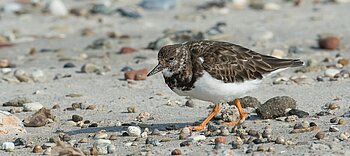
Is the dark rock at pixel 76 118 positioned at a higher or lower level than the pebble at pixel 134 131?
higher

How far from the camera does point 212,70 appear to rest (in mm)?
5926

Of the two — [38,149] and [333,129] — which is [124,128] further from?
[333,129]

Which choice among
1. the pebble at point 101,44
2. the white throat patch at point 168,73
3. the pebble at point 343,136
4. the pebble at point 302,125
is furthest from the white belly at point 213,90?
the pebble at point 101,44

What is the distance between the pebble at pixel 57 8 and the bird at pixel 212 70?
19.8ft

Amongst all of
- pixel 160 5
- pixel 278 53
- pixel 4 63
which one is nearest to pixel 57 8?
pixel 160 5

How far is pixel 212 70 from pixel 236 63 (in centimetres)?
31

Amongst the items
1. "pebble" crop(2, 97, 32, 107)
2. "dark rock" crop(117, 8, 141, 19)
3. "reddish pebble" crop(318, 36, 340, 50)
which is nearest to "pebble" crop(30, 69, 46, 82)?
"pebble" crop(2, 97, 32, 107)

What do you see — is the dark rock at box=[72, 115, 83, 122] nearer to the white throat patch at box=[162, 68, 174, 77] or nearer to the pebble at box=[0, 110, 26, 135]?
the pebble at box=[0, 110, 26, 135]

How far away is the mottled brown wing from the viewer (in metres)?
5.98

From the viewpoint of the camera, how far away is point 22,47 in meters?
10.3

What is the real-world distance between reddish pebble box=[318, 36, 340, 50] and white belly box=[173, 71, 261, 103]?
3417 mm

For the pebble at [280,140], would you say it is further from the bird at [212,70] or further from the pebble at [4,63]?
the pebble at [4,63]

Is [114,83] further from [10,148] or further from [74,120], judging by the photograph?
[10,148]

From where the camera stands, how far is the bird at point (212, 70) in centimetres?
588
